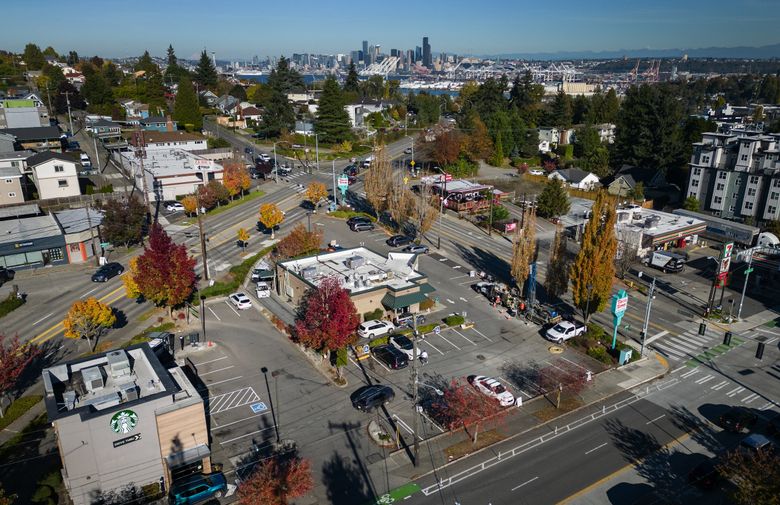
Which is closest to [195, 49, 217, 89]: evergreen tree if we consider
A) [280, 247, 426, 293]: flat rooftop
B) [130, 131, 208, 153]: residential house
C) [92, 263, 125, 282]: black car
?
[130, 131, 208, 153]: residential house

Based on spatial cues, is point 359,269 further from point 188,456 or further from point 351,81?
point 351,81

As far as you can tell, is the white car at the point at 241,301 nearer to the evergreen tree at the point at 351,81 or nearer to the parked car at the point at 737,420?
the parked car at the point at 737,420

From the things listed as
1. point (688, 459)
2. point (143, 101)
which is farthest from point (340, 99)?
point (688, 459)

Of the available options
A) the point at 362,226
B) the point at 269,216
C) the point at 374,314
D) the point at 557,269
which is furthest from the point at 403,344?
the point at 269,216

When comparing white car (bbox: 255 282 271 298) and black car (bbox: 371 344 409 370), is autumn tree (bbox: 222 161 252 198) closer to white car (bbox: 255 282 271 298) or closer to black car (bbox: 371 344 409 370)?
white car (bbox: 255 282 271 298)

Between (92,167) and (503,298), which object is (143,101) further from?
(503,298)
